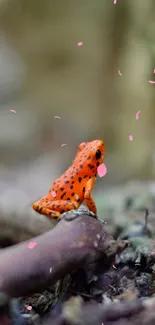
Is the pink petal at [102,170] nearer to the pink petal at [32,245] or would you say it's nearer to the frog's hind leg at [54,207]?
the frog's hind leg at [54,207]

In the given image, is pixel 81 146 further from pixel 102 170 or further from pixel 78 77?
pixel 78 77

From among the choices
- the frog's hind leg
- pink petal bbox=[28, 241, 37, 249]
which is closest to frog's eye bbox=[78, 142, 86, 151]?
the frog's hind leg

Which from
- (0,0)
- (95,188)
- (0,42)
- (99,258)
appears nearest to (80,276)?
(99,258)

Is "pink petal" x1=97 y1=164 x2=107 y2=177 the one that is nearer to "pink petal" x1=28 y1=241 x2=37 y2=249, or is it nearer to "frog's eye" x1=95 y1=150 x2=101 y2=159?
"frog's eye" x1=95 y1=150 x2=101 y2=159

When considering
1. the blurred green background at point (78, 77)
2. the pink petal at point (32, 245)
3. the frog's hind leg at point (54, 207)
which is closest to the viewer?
the pink petal at point (32, 245)

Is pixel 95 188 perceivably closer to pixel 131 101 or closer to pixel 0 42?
pixel 131 101

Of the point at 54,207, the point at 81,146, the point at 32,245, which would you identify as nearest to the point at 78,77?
the point at 81,146

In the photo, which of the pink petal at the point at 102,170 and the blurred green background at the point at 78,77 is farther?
the blurred green background at the point at 78,77

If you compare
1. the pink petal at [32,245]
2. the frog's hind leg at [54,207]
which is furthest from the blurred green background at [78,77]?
the pink petal at [32,245]
